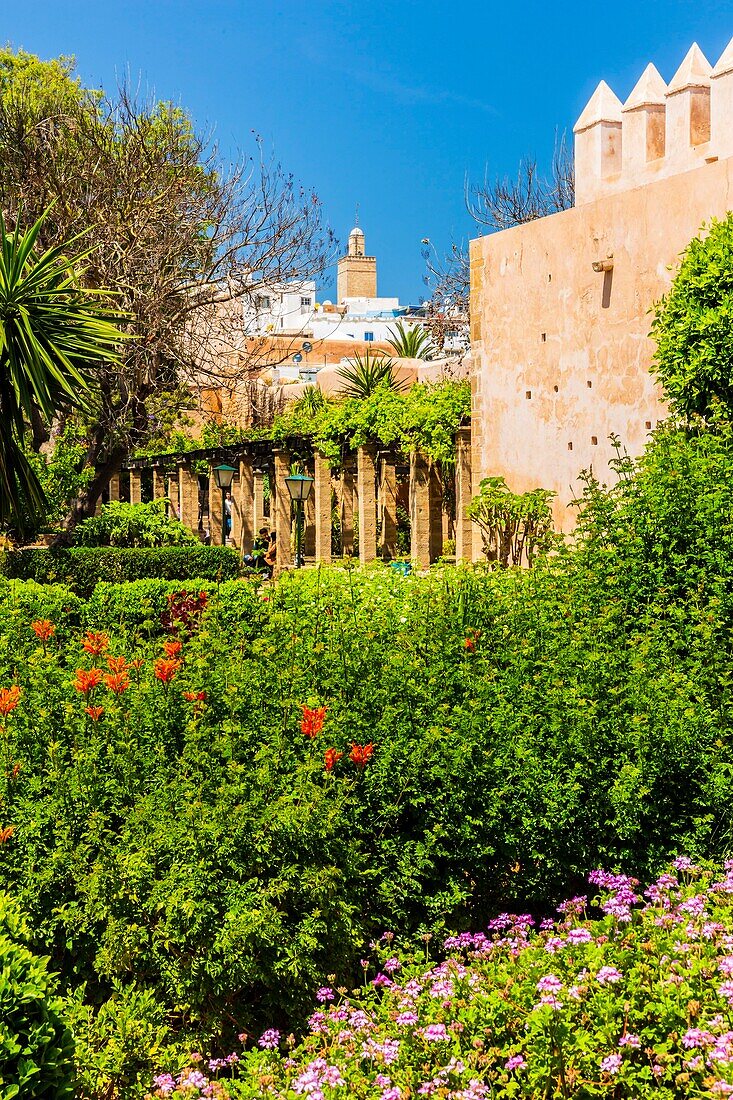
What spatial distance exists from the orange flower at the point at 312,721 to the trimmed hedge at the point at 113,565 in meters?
8.54

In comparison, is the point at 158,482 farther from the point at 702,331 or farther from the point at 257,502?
the point at 702,331

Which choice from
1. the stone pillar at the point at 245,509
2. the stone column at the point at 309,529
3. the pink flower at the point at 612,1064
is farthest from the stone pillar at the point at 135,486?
the pink flower at the point at 612,1064

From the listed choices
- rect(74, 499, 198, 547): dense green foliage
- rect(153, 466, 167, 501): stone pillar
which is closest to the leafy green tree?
rect(74, 499, 198, 547): dense green foliage

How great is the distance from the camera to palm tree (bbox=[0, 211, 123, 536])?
9938 millimetres

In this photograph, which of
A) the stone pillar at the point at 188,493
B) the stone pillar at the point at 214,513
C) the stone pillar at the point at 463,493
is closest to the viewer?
the stone pillar at the point at 463,493

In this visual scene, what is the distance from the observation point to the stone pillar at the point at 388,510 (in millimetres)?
24141

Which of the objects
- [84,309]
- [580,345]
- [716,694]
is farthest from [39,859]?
[580,345]

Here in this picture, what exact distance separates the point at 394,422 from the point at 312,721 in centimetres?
1661

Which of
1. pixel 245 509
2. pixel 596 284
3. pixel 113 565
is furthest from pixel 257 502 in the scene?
pixel 596 284

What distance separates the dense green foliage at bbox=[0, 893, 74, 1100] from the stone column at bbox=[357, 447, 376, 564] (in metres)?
18.6

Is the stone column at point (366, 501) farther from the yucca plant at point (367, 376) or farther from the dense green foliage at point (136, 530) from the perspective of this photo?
the yucca plant at point (367, 376)

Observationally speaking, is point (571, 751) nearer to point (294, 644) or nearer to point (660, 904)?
point (660, 904)

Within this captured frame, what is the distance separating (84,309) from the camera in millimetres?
10891

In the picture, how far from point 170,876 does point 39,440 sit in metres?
10.3
